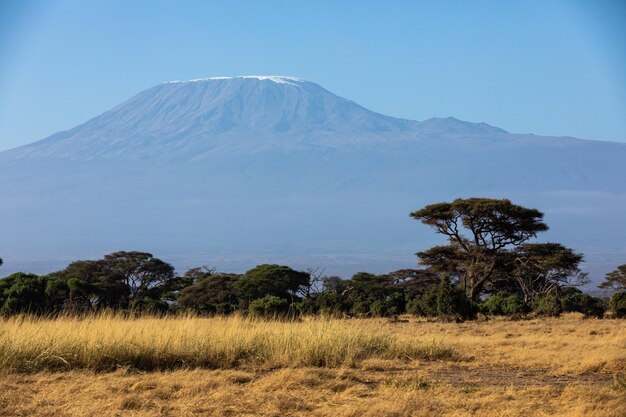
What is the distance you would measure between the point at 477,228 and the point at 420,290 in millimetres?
12505

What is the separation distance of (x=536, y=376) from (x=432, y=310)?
1604 centimetres

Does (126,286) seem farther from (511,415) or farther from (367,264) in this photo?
(367,264)

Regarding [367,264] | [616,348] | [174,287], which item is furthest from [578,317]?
[367,264]

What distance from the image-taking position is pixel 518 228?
33781 mm

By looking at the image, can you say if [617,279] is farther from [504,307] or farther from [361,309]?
[361,309]

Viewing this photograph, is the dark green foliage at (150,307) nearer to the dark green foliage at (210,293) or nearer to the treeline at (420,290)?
the treeline at (420,290)

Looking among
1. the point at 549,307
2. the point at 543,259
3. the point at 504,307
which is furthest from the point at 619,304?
the point at 543,259

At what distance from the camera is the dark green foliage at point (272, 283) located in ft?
118

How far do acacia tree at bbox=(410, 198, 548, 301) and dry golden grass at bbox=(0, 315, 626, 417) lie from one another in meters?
19.0

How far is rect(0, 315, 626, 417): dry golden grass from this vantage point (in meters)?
8.09

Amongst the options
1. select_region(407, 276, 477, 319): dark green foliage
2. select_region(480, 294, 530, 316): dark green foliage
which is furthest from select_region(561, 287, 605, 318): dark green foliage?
select_region(407, 276, 477, 319): dark green foliage

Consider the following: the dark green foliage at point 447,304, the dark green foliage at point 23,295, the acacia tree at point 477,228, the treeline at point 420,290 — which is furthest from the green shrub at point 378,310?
the dark green foliage at point 23,295

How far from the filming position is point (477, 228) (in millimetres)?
34125

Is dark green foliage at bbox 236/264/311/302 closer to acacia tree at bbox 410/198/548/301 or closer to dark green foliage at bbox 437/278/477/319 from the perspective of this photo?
acacia tree at bbox 410/198/548/301
